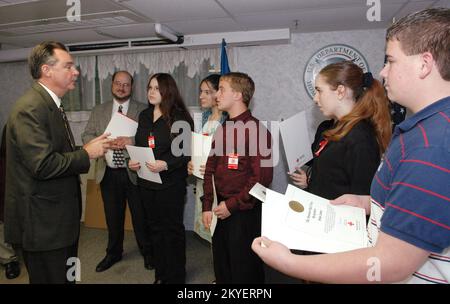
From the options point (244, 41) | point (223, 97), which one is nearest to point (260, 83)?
point (244, 41)

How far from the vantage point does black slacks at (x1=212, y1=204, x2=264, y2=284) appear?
6.61 ft

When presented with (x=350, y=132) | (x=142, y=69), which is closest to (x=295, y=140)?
(x=350, y=132)

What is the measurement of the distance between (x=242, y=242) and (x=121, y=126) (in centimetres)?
129

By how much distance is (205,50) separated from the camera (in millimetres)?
3441

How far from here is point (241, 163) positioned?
199 centimetres

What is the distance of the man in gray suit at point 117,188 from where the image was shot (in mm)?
2750

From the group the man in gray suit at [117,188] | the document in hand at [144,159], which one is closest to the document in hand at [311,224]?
the document in hand at [144,159]

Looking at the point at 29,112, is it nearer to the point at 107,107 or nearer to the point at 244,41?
the point at 107,107

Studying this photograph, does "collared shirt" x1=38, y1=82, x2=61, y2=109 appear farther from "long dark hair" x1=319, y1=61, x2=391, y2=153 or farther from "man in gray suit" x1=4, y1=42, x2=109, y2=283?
"long dark hair" x1=319, y1=61, x2=391, y2=153

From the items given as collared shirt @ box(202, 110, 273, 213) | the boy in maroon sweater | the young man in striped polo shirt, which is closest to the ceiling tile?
the boy in maroon sweater

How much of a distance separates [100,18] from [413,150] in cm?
263

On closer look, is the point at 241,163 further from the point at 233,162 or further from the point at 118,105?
the point at 118,105

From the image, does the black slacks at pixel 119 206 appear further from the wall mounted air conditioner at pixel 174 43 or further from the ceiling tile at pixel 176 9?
the wall mounted air conditioner at pixel 174 43

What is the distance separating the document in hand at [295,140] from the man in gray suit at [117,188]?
1.42 metres
